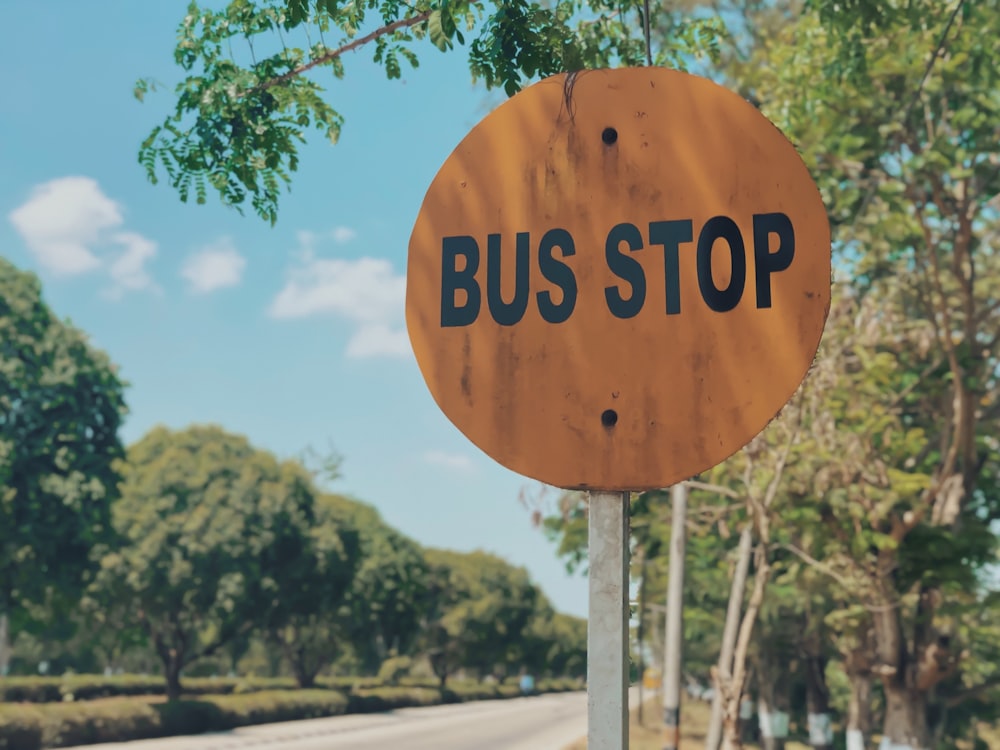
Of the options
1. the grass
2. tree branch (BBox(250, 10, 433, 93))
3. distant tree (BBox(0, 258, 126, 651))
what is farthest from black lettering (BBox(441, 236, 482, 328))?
distant tree (BBox(0, 258, 126, 651))

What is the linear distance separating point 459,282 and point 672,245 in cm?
65

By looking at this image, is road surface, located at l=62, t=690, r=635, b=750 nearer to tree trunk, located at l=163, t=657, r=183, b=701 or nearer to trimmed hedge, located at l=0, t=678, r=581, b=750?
Answer: trimmed hedge, located at l=0, t=678, r=581, b=750

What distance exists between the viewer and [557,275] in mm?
2965

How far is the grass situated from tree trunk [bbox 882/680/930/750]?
20.1 feet

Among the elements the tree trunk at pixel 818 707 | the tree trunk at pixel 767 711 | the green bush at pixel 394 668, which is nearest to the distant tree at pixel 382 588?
the green bush at pixel 394 668

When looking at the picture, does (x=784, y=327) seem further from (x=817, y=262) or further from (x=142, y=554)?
(x=142, y=554)

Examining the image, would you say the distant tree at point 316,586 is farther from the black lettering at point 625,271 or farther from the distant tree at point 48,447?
the black lettering at point 625,271

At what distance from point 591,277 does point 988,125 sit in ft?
39.8

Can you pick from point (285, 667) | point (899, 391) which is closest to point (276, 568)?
point (899, 391)

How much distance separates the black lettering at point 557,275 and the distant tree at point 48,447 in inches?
976

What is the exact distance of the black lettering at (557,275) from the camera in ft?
9.66

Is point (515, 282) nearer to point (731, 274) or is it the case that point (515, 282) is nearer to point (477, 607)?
point (731, 274)

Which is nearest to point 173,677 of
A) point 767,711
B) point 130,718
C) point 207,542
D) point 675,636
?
point 207,542

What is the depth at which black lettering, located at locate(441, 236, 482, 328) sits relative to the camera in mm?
3057
